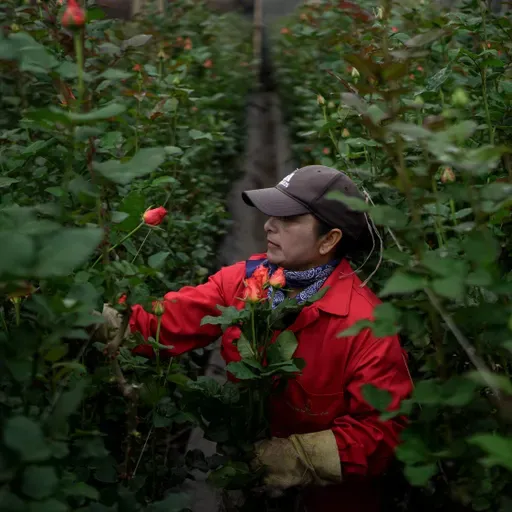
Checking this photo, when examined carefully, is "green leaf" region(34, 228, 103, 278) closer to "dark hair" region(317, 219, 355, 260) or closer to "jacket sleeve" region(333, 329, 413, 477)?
"jacket sleeve" region(333, 329, 413, 477)

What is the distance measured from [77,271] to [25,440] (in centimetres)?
93

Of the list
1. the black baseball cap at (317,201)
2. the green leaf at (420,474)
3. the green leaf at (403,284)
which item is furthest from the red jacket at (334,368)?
the green leaf at (403,284)

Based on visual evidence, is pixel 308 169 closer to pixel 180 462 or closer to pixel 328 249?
pixel 328 249

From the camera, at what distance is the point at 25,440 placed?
1026 millimetres

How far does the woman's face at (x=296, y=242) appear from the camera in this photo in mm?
2369

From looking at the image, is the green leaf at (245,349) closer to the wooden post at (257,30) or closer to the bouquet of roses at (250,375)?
the bouquet of roses at (250,375)

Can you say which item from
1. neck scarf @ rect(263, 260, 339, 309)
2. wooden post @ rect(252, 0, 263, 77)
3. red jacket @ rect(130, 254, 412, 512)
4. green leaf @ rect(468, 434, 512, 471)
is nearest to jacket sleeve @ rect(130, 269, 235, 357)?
red jacket @ rect(130, 254, 412, 512)

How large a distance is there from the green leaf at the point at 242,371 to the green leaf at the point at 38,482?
0.76 metres

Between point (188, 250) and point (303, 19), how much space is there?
3.49m

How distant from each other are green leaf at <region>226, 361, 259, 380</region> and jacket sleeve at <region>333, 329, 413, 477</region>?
0.46m

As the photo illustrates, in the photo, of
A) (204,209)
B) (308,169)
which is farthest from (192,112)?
(308,169)

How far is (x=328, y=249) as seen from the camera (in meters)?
2.40

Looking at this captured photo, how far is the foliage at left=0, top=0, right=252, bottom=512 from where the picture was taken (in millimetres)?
1076

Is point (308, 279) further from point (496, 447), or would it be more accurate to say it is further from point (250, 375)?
point (496, 447)
